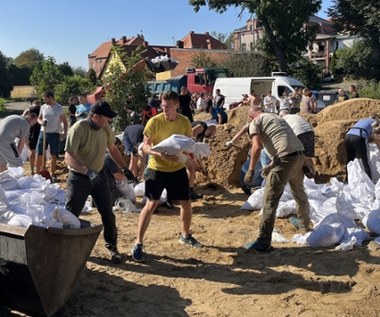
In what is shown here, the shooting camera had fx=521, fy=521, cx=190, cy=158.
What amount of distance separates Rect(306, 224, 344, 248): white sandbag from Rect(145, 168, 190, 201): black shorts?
5.09 feet

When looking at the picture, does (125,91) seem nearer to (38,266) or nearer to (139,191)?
(139,191)

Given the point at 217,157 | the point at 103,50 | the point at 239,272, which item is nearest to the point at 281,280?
the point at 239,272

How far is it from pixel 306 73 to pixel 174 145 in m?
33.8

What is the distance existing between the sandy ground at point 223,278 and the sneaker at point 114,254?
0.07 metres

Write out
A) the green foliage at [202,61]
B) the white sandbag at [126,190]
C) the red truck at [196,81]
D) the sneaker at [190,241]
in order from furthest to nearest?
1. the green foliage at [202,61]
2. the red truck at [196,81]
3. the white sandbag at [126,190]
4. the sneaker at [190,241]

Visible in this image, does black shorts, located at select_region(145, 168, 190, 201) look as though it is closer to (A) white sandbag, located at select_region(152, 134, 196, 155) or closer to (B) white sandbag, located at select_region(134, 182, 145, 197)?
(A) white sandbag, located at select_region(152, 134, 196, 155)

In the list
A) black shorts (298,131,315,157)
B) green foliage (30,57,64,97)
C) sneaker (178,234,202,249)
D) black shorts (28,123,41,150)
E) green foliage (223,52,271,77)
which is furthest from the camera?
green foliage (30,57,64,97)

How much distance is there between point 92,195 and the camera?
5062 mm

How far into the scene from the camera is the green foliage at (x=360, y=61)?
3728 cm

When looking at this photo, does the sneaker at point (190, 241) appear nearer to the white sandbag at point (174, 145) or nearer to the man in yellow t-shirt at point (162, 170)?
the man in yellow t-shirt at point (162, 170)

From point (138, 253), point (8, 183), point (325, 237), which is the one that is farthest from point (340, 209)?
point (8, 183)

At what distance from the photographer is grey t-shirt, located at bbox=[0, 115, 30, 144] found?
23.7ft

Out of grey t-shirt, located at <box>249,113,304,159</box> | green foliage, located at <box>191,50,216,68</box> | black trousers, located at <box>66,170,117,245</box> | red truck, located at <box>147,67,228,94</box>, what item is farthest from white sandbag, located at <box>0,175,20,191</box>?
green foliage, located at <box>191,50,216,68</box>

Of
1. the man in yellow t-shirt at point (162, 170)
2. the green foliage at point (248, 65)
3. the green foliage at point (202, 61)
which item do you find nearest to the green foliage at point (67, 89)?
the green foliage at point (202, 61)
